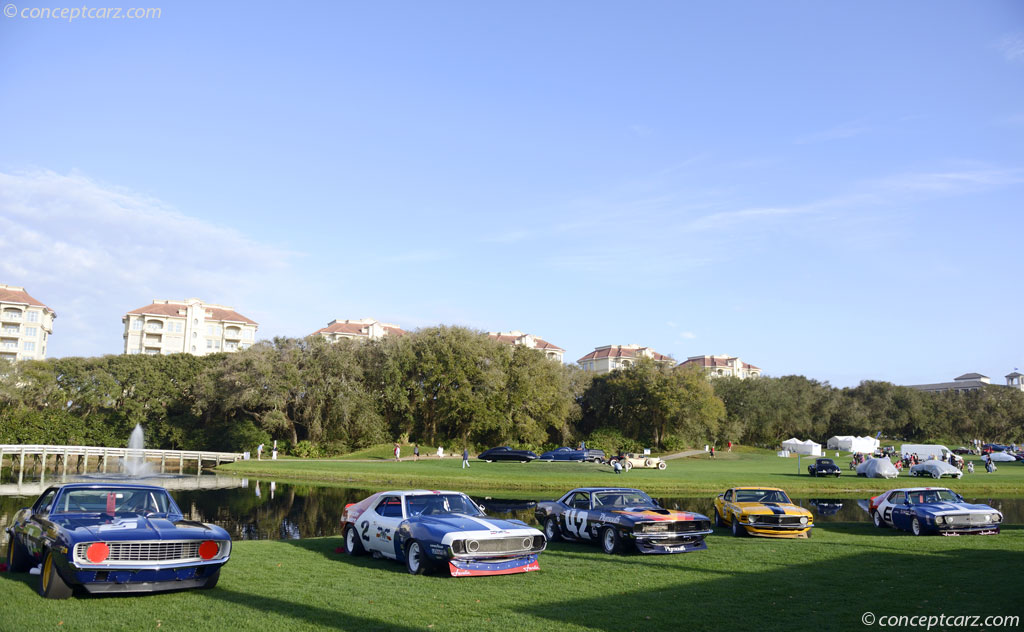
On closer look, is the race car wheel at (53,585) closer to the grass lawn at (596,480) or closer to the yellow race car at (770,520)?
the yellow race car at (770,520)

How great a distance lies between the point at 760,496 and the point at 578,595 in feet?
38.5

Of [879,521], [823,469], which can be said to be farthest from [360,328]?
[879,521]

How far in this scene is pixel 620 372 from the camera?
9488 centimetres

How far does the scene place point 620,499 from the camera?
1780 cm

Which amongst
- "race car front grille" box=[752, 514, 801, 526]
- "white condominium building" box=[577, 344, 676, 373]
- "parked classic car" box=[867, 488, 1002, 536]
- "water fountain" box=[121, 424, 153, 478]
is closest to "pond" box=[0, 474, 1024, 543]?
"parked classic car" box=[867, 488, 1002, 536]

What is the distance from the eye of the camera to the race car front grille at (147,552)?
10.2 meters

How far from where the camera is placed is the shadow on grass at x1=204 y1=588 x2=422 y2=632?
30.4 feet

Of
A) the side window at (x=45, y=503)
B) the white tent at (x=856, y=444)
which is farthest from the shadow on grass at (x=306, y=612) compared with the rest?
the white tent at (x=856, y=444)

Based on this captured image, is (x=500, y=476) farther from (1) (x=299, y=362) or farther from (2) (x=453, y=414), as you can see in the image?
(1) (x=299, y=362)

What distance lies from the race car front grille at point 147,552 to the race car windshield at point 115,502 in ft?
5.39

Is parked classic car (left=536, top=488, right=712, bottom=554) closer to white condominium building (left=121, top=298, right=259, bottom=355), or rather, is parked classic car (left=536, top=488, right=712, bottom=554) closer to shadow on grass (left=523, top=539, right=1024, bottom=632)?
shadow on grass (left=523, top=539, right=1024, bottom=632)

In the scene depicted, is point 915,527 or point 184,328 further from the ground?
point 184,328

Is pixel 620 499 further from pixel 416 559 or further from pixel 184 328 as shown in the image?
pixel 184 328

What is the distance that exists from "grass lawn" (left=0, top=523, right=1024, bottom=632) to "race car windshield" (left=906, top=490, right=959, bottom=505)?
215 inches
